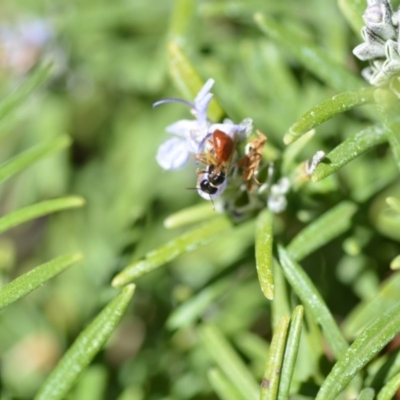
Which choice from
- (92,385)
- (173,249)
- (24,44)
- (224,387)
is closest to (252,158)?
(173,249)

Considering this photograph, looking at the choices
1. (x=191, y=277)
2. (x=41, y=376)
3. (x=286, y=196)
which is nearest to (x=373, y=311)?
(x=286, y=196)

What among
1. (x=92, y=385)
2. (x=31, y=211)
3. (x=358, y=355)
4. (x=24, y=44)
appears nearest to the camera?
(x=358, y=355)

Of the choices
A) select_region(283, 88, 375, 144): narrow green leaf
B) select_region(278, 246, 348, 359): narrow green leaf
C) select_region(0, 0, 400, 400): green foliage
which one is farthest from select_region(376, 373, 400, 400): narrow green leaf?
select_region(283, 88, 375, 144): narrow green leaf

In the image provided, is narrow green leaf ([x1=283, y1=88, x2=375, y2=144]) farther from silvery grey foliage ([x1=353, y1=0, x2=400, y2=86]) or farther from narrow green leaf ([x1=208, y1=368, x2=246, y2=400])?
narrow green leaf ([x1=208, y1=368, x2=246, y2=400])

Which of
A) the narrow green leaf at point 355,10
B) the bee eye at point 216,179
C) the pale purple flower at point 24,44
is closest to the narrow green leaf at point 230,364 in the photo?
the bee eye at point 216,179

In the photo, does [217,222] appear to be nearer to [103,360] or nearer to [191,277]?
[103,360]

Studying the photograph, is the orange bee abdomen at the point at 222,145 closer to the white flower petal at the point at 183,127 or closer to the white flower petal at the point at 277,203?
the white flower petal at the point at 183,127

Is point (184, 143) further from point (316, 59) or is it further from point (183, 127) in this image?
point (316, 59)
